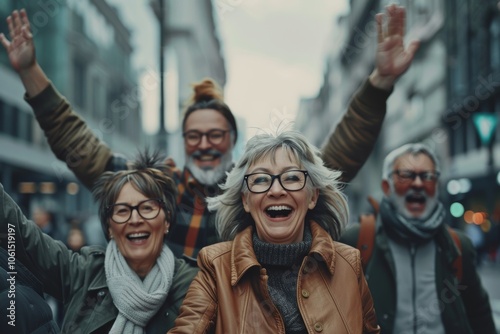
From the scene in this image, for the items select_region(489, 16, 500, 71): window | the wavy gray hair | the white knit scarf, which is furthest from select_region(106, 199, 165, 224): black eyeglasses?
select_region(489, 16, 500, 71): window

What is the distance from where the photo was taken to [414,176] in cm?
423

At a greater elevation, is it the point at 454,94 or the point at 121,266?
the point at 454,94

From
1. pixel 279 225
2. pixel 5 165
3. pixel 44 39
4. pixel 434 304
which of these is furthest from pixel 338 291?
pixel 44 39

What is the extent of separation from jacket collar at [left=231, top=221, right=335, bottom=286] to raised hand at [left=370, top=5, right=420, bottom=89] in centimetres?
128

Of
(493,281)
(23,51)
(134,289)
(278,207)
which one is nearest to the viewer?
(278,207)

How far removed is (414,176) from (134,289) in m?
2.10

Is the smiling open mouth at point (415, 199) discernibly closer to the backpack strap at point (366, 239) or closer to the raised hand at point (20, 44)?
the backpack strap at point (366, 239)

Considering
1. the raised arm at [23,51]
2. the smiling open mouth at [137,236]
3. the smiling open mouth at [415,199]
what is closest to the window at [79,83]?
the raised arm at [23,51]

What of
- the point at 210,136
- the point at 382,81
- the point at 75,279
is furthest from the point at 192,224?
the point at 382,81

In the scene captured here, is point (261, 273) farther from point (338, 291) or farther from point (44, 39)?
point (44, 39)

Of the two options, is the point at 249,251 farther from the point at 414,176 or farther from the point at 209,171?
the point at 414,176

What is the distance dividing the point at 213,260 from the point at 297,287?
0.39 metres

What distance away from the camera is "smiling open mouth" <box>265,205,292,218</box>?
2816 mm

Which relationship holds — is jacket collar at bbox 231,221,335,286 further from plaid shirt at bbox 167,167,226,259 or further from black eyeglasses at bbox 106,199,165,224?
plaid shirt at bbox 167,167,226,259
